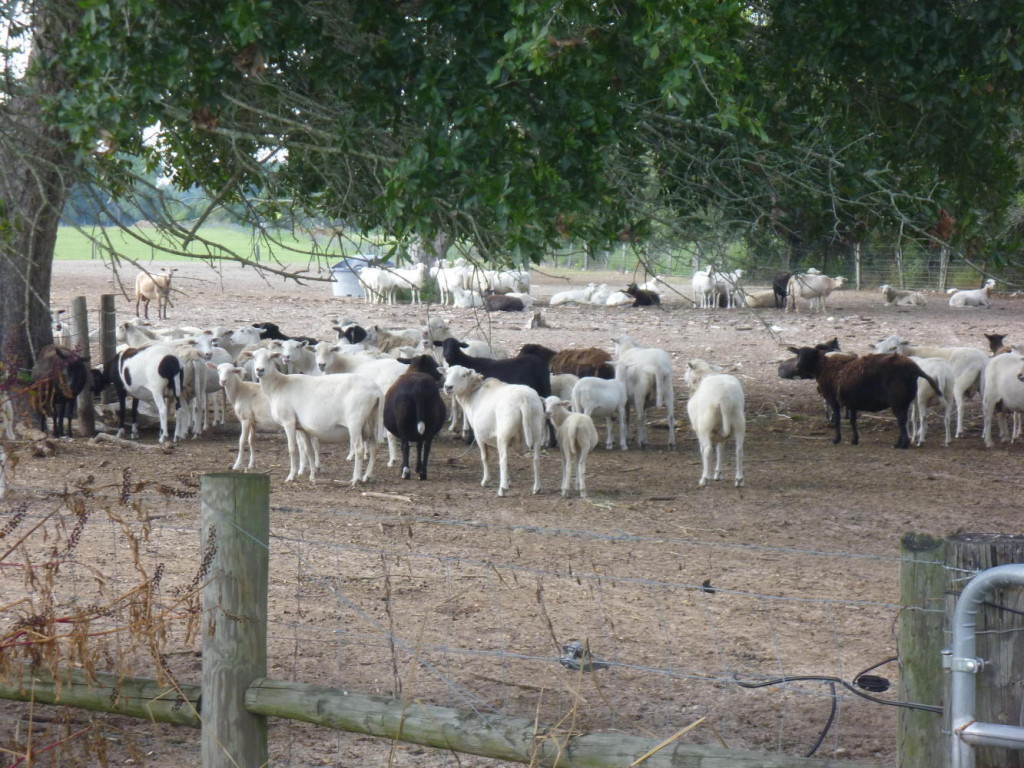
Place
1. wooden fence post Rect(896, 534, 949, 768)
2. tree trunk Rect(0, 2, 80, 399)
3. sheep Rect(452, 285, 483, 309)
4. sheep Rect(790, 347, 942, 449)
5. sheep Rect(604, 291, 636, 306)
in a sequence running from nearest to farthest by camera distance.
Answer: wooden fence post Rect(896, 534, 949, 768)
tree trunk Rect(0, 2, 80, 399)
sheep Rect(790, 347, 942, 449)
sheep Rect(604, 291, 636, 306)
sheep Rect(452, 285, 483, 309)

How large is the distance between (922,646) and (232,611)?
2.29m

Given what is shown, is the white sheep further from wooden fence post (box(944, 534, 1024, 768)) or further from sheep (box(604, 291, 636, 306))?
sheep (box(604, 291, 636, 306))

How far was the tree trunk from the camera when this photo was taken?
31.3 feet

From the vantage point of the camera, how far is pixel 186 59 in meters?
8.31

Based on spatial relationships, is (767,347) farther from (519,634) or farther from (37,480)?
(519,634)

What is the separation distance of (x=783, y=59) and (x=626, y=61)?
4.03 m

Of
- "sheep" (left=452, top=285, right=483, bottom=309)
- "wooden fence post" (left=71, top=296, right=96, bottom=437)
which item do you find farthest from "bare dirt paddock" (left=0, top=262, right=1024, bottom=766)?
"sheep" (left=452, top=285, right=483, bottom=309)

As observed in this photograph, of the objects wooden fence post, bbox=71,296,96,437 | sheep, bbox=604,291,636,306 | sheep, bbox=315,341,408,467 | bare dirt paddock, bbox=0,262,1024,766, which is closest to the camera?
bare dirt paddock, bbox=0,262,1024,766

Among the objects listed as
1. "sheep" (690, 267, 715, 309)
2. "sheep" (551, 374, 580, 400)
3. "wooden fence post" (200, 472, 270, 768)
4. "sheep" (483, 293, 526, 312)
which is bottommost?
"wooden fence post" (200, 472, 270, 768)

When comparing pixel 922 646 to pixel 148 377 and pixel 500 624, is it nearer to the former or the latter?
pixel 500 624

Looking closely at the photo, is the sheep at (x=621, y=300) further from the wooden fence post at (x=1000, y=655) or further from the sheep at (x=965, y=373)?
the wooden fence post at (x=1000, y=655)

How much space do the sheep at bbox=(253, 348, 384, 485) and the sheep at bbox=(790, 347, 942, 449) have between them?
5899 millimetres

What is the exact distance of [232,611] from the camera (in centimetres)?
425

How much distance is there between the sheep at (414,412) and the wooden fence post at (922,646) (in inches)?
361
